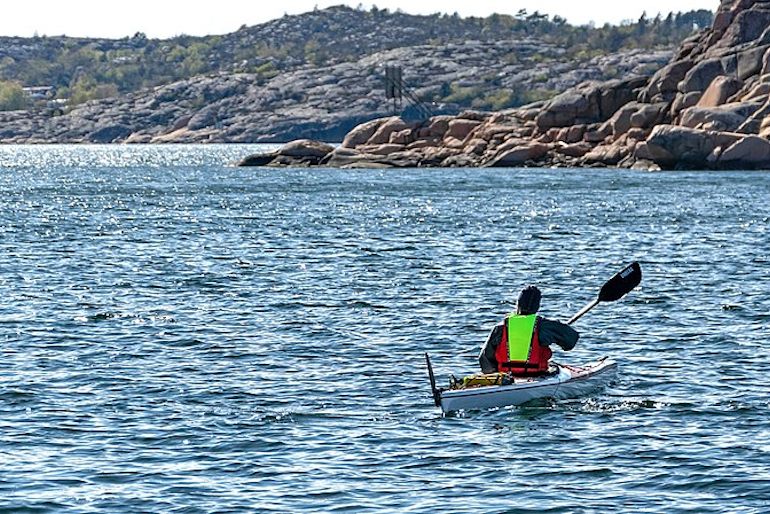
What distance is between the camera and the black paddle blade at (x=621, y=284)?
29984 mm

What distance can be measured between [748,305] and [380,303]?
9446mm

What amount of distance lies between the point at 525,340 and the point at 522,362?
15.4 inches

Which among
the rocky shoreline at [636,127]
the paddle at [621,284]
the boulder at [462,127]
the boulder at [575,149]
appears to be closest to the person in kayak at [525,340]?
the paddle at [621,284]

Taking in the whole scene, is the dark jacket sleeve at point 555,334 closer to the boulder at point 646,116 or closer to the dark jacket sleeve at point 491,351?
the dark jacket sleeve at point 491,351

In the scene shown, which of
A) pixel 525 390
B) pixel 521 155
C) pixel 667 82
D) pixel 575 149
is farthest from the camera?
pixel 667 82

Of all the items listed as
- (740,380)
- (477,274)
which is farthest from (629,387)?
(477,274)

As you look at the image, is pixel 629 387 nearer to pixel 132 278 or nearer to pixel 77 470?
pixel 77 470

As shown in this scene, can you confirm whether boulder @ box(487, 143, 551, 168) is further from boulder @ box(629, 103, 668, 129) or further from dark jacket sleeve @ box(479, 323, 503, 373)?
dark jacket sleeve @ box(479, 323, 503, 373)

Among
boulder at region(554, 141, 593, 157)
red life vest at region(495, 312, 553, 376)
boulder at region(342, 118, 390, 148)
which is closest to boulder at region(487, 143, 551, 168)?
boulder at region(554, 141, 593, 157)

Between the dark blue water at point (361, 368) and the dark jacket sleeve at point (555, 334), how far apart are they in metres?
1.15

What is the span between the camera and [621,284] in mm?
30031

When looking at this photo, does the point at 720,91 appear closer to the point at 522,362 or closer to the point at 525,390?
the point at 522,362

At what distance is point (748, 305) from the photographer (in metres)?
37.8

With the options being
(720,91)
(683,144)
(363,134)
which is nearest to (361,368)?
(683,144)
